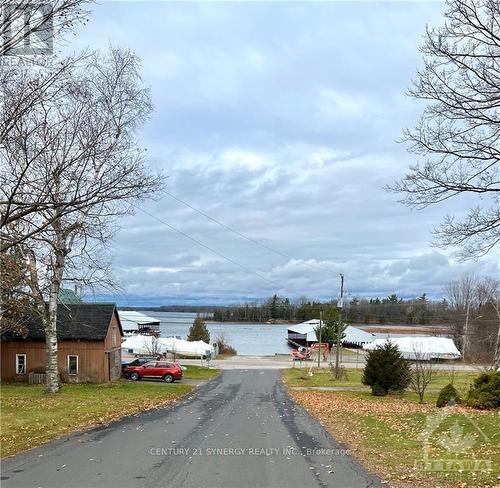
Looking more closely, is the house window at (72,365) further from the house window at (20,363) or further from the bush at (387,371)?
the bush at (387,371)

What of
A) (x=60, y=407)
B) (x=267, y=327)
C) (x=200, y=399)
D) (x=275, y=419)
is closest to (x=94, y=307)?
(x=200, y=399)

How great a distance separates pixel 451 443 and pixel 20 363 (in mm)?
32333

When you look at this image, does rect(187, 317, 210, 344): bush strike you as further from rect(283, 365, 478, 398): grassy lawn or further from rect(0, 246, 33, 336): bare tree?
rect(0, 246, 33, 336): bare tree

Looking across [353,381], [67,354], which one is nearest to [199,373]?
[67,354]

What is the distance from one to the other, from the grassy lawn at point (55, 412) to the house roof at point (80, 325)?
6.78 metres

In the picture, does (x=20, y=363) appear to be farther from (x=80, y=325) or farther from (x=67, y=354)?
(x=80, y=325)

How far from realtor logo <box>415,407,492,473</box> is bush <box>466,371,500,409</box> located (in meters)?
2.19

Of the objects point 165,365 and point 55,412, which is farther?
point 165,365

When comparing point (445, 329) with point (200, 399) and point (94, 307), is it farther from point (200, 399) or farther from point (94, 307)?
point (200, 399)

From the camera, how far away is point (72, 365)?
37.4 metres

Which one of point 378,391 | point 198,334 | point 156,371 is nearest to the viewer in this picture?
point 378,391

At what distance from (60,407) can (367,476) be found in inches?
580

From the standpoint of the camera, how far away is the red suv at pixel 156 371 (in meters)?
40.5

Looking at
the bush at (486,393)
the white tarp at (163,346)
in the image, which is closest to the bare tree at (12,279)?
the bush at (486,393)
